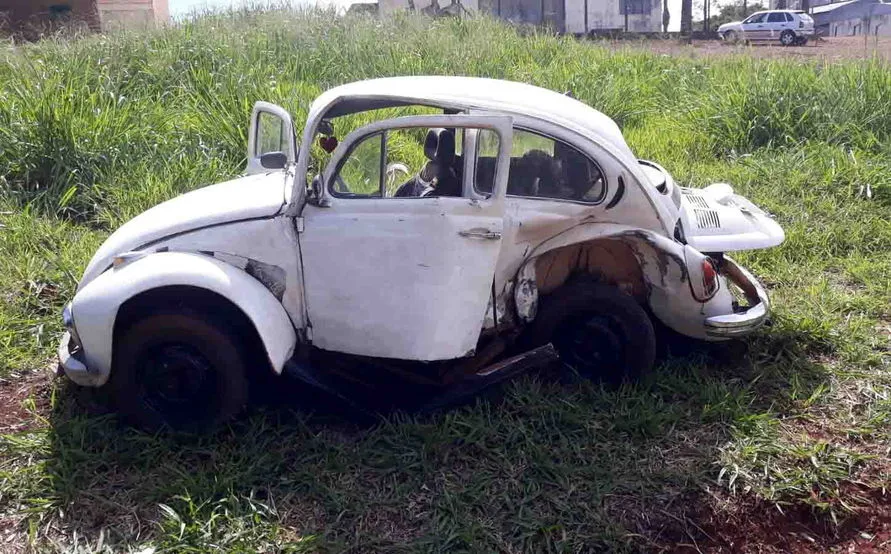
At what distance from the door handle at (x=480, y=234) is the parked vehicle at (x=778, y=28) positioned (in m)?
20.8

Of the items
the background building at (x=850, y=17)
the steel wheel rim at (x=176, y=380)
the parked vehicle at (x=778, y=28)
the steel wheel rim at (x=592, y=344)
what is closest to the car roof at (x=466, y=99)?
the steel wheel rim at (x=592, y=344)

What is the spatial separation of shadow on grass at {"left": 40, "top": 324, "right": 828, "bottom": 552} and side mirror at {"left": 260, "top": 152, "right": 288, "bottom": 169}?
1150 mm

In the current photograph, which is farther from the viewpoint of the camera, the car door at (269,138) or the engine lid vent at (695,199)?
the engine lid vent at (695,199)

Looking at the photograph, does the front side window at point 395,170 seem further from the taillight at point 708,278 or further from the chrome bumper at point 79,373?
the chrome bumper at point 79,373

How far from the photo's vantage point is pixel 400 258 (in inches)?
143

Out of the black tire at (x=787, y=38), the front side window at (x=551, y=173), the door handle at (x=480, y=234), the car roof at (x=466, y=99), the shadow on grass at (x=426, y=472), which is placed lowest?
the shadow on grass at (x=426, y=472)

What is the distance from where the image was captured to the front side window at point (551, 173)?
390 cm

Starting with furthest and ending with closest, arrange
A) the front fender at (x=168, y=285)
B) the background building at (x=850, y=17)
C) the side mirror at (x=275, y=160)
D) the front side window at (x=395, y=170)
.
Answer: the background building at (x=850, y=17) → the side mirror at (x=275, y=160) → the front side window at (x=395, y=170) → the front fender at (x=168, y=285)

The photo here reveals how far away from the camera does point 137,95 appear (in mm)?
8117

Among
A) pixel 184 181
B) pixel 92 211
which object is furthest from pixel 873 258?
pixel 92 211

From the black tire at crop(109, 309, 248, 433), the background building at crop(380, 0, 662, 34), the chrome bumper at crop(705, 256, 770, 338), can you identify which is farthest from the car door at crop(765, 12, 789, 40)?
the black tire at crop(109, 309, 248, 433)

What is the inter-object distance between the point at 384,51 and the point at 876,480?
7.87m

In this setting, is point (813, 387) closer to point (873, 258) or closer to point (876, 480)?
point (876, 480)

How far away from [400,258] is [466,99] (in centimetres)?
82
